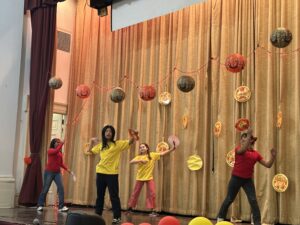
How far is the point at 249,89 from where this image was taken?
754 cm

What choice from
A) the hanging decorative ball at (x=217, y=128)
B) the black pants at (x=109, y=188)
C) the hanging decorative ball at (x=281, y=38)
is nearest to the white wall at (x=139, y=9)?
the hanging decorative ball at (x=281, y=38)

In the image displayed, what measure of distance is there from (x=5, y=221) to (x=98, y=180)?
1437mm

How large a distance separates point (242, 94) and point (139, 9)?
2.39 m

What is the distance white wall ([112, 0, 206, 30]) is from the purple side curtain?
66.9 inches

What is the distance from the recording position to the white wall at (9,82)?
881cm

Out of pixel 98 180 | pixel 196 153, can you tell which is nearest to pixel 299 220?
pixel 196 153

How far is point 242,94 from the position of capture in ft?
24.8

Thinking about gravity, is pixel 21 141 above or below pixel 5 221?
above

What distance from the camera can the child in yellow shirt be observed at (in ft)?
26.0

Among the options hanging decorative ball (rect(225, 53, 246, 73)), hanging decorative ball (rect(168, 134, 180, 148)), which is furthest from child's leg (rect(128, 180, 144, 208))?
hanging decorative ball (rect(225, 53, 246, 73))

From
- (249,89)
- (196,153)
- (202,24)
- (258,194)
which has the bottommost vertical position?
(258,194)

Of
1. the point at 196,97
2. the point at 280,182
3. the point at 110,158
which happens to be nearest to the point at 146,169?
the point at 196,97

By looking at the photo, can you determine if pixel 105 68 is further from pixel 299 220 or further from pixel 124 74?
pixel 299 220

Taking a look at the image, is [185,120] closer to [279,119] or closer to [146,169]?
[146,169]
